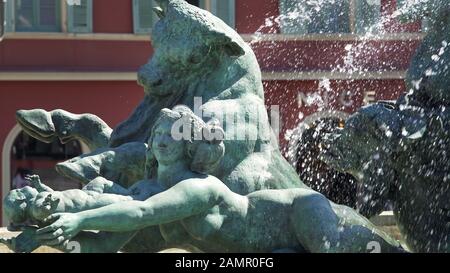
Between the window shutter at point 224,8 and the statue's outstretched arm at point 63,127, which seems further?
the window shutter at point 224,8

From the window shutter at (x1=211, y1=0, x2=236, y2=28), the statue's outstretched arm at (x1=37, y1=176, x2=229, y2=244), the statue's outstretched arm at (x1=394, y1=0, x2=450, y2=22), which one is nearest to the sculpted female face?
the statue's outstretched arm at (x1=37, y1=176, x2=229, y2=244)

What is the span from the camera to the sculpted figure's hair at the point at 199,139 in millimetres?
4977

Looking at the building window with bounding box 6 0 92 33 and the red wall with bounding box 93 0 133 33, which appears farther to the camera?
the red wall with bounding box 93 0 133 33

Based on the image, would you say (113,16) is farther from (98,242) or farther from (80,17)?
(98,242)

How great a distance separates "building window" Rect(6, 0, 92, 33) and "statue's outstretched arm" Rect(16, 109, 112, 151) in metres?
14.4

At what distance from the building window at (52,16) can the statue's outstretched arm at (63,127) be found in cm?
1444

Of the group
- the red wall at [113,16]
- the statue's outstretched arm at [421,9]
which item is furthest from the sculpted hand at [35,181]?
the red wall at [113,16]

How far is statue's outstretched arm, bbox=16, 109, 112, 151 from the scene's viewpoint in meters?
5.92

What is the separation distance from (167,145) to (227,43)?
2.37 ft

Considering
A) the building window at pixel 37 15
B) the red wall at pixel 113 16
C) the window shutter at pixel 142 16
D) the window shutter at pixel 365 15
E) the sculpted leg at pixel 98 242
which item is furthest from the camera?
the window shutter at pixel 142 16

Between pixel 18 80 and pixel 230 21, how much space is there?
11.1 ft

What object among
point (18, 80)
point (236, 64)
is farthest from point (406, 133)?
point (18, 80)

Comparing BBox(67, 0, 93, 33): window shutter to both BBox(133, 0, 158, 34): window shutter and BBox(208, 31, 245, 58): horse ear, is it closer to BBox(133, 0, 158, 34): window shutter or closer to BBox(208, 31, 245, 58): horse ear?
BBox(133, 0, 158, 34): window shutter

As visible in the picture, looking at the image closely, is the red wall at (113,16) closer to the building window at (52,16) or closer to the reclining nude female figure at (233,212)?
the building window at (52,16)
